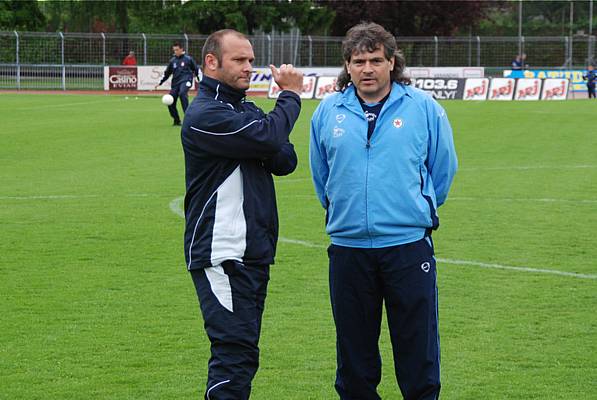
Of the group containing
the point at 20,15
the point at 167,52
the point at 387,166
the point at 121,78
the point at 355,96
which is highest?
the point at 20,15

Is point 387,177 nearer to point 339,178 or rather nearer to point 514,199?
point 339,178

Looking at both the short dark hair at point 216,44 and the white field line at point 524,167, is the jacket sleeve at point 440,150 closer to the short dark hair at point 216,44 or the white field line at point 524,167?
the short dark hair at point 216,44

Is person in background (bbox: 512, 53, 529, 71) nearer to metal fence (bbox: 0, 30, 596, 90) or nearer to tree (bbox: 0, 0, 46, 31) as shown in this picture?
metal fence (bbox: 0, 30, 596, 90)

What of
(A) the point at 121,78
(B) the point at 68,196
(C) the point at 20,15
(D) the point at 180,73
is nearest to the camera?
(B) the point at 68,196

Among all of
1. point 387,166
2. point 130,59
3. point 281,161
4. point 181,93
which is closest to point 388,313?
point 387,166

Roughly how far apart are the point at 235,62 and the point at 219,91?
0.56 ft

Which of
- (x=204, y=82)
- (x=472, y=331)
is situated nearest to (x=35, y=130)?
(x=472, y=331)

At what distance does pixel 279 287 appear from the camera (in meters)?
9.26

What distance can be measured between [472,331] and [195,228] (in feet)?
10.5

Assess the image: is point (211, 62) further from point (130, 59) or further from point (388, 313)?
point (130, 59)

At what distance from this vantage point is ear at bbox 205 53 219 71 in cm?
525

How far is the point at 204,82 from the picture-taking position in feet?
17.5

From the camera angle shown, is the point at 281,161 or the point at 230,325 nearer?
the point at 230,325

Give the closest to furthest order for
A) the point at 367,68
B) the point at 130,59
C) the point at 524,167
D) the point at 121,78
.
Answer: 1. the point at 367,68
2. the point at 524,167
3. the point at 121,78
4. the point at 130,59
